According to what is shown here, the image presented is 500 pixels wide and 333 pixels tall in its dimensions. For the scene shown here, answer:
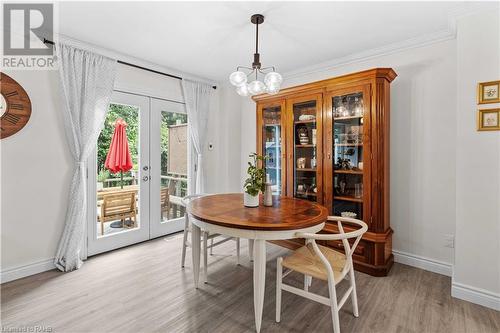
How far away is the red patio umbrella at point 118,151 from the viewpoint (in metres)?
3.23

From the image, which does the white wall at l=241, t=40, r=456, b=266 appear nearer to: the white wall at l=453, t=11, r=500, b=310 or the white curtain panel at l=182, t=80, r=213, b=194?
the white wall at l=453, t=11, r=500, b=310

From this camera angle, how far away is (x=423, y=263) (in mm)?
2783

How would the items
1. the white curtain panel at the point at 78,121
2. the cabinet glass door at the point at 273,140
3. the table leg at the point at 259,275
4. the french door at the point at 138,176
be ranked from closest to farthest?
the table leg at the point at 259,275 → the white curtain panel at the point at 78,121 → the french door at the point at 138,176 → the cabinet glass door at the point at 273,140

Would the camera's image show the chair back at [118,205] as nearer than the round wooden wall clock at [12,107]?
No

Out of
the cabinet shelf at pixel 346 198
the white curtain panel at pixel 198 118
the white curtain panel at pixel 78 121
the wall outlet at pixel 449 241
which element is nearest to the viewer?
the wall outlet at pixel 449 241

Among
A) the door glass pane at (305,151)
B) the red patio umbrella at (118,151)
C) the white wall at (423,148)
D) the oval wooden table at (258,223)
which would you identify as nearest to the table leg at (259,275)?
the oval wooden table at (258,223)

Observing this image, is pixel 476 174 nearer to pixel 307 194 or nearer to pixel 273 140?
pixel 307 194

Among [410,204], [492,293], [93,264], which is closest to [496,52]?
[410,204]

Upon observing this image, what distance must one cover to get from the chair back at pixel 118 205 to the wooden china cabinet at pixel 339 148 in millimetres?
1937

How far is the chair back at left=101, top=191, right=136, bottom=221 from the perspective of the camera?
3.24 meters

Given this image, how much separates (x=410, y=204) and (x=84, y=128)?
12.4 ft

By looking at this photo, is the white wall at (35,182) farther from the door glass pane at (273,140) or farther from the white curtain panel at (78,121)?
the door glass pane at (273,140)
